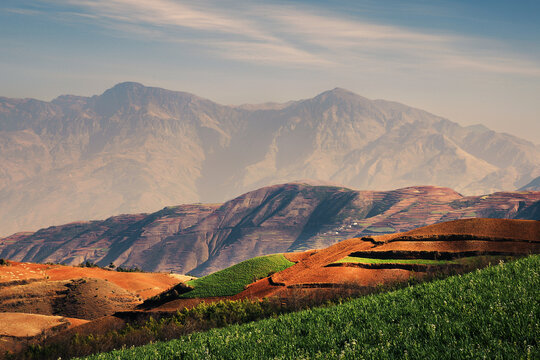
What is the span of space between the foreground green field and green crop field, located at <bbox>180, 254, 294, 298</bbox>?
1067 inches

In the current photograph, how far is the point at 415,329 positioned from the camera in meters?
12.8

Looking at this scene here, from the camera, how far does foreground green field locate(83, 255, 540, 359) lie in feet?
36.1

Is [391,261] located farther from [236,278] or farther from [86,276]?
[86,276]

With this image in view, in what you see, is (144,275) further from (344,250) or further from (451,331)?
(451,331)

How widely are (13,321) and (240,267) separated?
77.8ft

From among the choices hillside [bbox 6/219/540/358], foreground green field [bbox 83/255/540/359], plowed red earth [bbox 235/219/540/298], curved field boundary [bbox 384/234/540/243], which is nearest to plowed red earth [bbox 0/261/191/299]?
hillside [bbox 6/219/540/358]

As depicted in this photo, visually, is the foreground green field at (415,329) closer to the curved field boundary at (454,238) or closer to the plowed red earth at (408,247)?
the plowed red earth at (408,247)

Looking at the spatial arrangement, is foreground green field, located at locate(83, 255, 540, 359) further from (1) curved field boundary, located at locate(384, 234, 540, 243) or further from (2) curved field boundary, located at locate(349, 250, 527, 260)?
(1) curved field boundary, located at locate(384, 234, 540, 243)

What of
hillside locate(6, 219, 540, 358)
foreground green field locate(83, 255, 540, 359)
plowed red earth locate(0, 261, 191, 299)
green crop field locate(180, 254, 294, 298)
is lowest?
plowed red earth locate(0, 261, 191, 299)

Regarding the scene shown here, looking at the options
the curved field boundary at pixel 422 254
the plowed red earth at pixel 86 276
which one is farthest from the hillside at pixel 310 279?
the plowed red earth at pixel 86 276

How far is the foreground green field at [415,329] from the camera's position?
36.1 ft

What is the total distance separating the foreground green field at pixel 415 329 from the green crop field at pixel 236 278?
1067 inches

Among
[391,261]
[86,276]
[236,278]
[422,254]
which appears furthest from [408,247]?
[86,276]

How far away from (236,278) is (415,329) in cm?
3822
